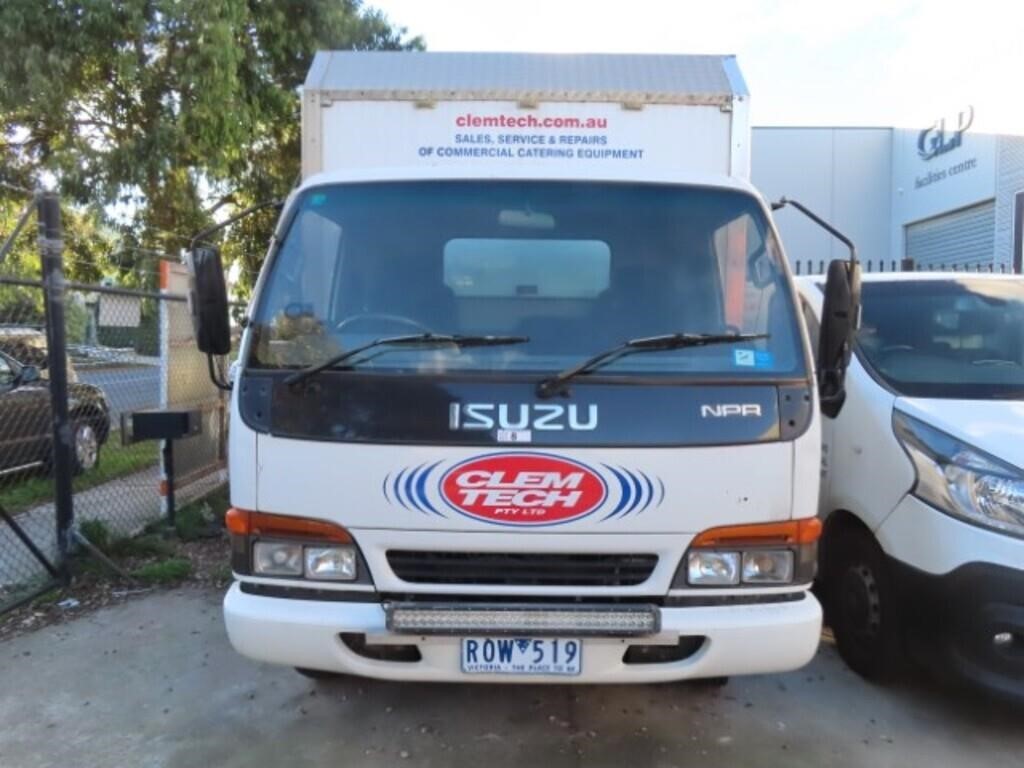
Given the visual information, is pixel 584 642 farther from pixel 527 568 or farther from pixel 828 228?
pixel 828 228

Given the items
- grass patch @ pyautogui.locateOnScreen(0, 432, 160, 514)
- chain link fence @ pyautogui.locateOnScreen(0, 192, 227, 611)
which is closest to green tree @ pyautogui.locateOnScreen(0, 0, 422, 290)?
grass patch @ pyautogui.locateOnScreen(0, 432, 160, 514)

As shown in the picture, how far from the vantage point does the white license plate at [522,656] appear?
3.04 meters

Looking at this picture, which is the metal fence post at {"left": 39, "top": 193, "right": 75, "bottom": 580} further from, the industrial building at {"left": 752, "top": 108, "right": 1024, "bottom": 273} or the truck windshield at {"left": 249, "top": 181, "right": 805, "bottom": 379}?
the industrial building at {"left": 752, "top": 108, "right": 1024, "bottom": 273}

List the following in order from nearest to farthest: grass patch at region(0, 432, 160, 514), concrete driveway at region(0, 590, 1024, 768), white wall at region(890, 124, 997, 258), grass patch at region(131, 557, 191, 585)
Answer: concrete driveway at region(0, 590, 1024, 768), grass patch at region(131, 557, 191, 585), grass patch at region(0, 432, 160, 514), white wall at region(890, 124, 997, 258)

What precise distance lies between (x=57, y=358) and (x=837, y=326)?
436 cm

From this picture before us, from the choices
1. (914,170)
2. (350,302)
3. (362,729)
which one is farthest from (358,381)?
(914,170)

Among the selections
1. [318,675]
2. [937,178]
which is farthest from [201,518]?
[937,178]

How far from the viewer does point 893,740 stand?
11.8 ft

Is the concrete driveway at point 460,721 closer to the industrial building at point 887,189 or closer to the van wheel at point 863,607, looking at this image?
the van wheel at point 863,607

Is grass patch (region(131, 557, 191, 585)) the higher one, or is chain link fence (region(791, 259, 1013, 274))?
chain link fence (region(791, 259, 1013, 274))

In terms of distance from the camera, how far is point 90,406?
30.5 feet

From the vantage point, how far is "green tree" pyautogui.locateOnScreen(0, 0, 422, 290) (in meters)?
11.1

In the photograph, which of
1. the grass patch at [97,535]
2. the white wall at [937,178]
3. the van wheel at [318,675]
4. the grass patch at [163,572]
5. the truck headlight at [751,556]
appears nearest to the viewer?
the truck headlight at [751,556]

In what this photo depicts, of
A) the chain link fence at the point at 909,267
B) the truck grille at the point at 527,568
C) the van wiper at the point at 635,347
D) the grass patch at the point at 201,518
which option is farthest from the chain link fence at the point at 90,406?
the chain link fence at the point at 909,267
